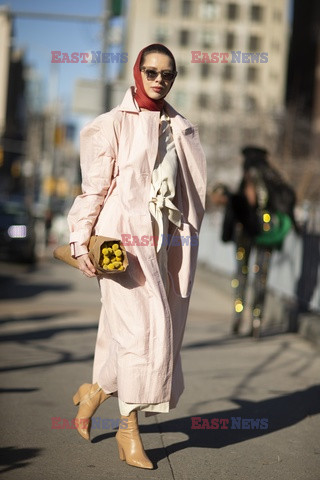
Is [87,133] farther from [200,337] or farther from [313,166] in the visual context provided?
[313,166]

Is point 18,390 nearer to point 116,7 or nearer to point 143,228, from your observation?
point 143,228

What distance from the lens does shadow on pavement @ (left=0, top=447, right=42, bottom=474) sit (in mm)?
4227

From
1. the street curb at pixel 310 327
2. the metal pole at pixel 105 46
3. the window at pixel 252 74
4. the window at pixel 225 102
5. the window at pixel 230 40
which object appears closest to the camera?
the street curb at pixel 310 327

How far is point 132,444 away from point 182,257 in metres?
0.97

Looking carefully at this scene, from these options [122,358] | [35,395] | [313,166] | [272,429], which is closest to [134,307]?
[122,358]

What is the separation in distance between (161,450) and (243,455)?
1.44 ft

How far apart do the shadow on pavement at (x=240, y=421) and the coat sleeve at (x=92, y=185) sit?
1204 mm

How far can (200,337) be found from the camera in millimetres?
9305

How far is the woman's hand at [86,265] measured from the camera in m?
4.29

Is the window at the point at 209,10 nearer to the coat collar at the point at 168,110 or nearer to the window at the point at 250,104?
the window at the point at 250,104

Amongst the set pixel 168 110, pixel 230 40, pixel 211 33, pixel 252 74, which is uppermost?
pixel 211 33

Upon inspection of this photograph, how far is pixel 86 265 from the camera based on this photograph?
431 centimetres

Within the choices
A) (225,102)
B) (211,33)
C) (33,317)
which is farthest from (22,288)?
(211,33)

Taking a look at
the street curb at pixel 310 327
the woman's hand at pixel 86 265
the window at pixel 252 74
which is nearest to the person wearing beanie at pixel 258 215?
the street curb at pixel 310 327
